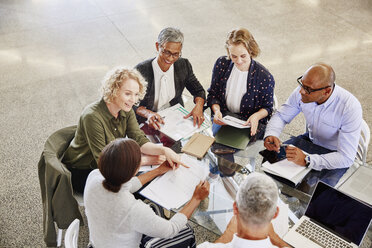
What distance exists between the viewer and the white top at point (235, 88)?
3.09m

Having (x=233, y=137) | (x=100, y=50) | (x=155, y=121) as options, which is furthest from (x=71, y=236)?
A: (x=100, y=50)

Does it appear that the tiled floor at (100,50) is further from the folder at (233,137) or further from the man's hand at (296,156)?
the man's hand at (296,156)

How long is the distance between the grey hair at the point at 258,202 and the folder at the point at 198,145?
909mm

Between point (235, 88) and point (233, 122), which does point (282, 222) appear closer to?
point (233, 122)

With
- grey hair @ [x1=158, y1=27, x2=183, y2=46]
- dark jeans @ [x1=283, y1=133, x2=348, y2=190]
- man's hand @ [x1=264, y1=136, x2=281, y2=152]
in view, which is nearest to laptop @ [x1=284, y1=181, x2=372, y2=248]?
dark jeans @ [x1=283, y1=133, x2=348, y2=190]

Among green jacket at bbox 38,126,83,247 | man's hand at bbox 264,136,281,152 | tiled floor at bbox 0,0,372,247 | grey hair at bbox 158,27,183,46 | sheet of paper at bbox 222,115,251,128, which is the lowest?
tiled floor at bbox 0,0,372,247

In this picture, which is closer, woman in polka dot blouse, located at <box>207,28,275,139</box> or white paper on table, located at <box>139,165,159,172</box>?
white paper on table, located at <box>139,165,159,172</box>

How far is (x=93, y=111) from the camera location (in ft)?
8.12

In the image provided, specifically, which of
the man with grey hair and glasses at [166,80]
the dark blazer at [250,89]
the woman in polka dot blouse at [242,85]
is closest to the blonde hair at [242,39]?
the woman in polka dot blouse at [242,85]

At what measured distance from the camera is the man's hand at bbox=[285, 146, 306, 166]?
8.11 ft

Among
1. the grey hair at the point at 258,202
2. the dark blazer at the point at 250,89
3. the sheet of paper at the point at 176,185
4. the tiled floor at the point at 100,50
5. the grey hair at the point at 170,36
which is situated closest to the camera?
the grey hair at the point at 258,202

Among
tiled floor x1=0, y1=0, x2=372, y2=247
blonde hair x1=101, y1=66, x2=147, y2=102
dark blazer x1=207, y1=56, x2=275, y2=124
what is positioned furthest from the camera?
tiled floor x1=0, y1=0, x2=372, y2=247

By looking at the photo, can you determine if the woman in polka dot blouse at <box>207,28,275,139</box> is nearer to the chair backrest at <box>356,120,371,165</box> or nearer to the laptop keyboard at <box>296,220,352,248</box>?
the chair backrest at <box>356,120,371,165</box>

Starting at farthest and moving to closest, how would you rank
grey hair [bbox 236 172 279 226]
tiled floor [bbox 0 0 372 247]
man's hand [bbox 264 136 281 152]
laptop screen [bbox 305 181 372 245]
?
tiled floor [bbox 0 0 372 247] < man's hand [bbox 264 136 281 152] < laptop screen [bbox 305 181 372 245] < grey hair [bbox 236 172 279 226]
